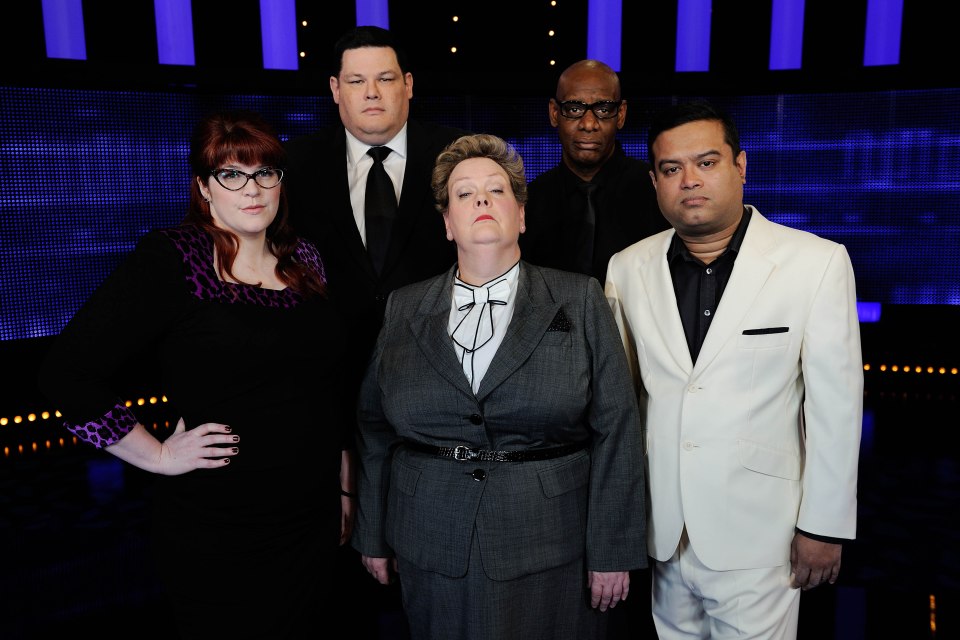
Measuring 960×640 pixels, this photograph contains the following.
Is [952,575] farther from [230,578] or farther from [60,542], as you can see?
[60,542]

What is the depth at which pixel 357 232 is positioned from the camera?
2.77m

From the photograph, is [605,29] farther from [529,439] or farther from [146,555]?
[529,439]

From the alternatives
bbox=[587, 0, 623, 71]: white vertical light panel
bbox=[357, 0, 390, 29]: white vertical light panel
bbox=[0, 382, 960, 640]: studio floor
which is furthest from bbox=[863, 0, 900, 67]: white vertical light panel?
bbox=[357, 0, 390, 29]: white vertical light panel

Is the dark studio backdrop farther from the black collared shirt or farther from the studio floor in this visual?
the black collared shirt

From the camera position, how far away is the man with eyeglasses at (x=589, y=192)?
10.5ft

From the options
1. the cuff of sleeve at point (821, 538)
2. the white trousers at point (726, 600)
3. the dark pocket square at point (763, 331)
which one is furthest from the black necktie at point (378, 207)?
the cuff of sleeve at point (821, 538)

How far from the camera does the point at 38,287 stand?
6.16 metres

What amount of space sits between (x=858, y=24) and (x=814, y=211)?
5.15 ft

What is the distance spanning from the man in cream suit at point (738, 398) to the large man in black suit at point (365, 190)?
2.90 feet

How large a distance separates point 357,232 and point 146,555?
2263 millimetres

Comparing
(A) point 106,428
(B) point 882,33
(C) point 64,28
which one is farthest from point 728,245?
(C) point 64,28

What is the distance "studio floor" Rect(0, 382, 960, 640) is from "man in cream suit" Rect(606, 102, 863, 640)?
1.17 feet

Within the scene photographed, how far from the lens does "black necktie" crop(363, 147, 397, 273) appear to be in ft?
9.21

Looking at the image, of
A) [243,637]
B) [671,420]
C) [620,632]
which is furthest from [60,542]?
[671,420]
